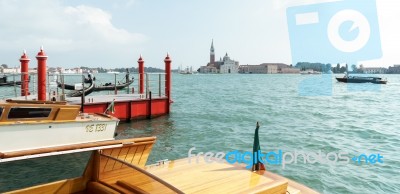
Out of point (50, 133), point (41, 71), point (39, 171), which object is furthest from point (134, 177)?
point (41, 71)

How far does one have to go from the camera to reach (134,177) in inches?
243

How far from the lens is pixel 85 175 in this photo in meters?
6.80

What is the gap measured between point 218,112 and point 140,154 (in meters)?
23.3

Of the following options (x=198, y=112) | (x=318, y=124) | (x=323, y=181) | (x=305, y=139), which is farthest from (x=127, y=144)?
(x=198, y=112)

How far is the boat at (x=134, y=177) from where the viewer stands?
19.8ft

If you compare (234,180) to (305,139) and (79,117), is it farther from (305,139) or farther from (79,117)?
(305,139)

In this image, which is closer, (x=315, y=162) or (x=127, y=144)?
(x=127, y=144)

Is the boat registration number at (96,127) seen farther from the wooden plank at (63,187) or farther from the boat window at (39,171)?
the wooden plank at (63,187)

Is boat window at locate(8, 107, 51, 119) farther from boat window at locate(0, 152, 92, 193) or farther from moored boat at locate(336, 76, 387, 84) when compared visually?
moored boat at locate(336, 76, 387, 84)

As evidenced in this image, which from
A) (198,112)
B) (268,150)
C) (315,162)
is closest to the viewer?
(315,162)

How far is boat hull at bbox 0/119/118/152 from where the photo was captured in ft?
37.2

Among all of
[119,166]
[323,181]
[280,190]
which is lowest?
[323,181]

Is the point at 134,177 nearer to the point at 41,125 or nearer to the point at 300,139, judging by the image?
the point at 41,125

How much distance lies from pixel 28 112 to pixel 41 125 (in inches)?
27.1
